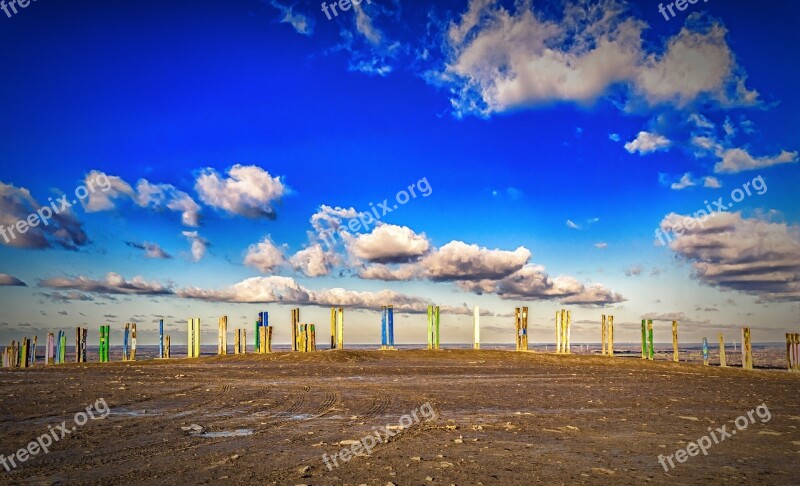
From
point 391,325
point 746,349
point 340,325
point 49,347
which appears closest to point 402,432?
point 746,349

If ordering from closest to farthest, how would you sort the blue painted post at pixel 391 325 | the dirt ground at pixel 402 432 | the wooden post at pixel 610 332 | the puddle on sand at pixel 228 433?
the dirt ground at pixel 402 432 → the puddle on sand at pixel 228 433 → the wooden post at pixel 610 332 → the blue painted post at pixel 391 325

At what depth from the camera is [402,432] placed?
37.5ft

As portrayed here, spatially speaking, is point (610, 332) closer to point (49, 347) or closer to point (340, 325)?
point (340, 325)

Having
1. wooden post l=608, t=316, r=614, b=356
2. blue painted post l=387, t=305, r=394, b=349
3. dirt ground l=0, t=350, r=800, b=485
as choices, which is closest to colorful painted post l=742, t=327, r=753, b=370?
wooden post l=608, t=316, r=614, b=356

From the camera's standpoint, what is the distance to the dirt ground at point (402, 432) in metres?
8.04

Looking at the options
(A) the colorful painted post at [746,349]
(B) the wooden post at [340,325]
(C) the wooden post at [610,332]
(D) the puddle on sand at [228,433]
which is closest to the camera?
(D) the puddle on sand at [228,433]

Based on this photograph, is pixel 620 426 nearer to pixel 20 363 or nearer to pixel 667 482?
pixel 667 482

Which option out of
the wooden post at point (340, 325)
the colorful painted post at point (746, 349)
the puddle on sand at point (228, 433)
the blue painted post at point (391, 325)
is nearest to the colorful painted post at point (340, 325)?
the wooden post at point (340, 325)

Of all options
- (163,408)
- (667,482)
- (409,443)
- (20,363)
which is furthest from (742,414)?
(20,363)

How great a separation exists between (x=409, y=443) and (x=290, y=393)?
1028 centimetres

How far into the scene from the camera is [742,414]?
14.4 meters

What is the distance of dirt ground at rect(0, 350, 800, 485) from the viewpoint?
8039mm

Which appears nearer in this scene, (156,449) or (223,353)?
(156,449)

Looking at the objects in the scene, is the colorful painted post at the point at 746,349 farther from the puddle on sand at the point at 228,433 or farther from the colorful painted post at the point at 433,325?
the puddle on sand at the point at 228,433
